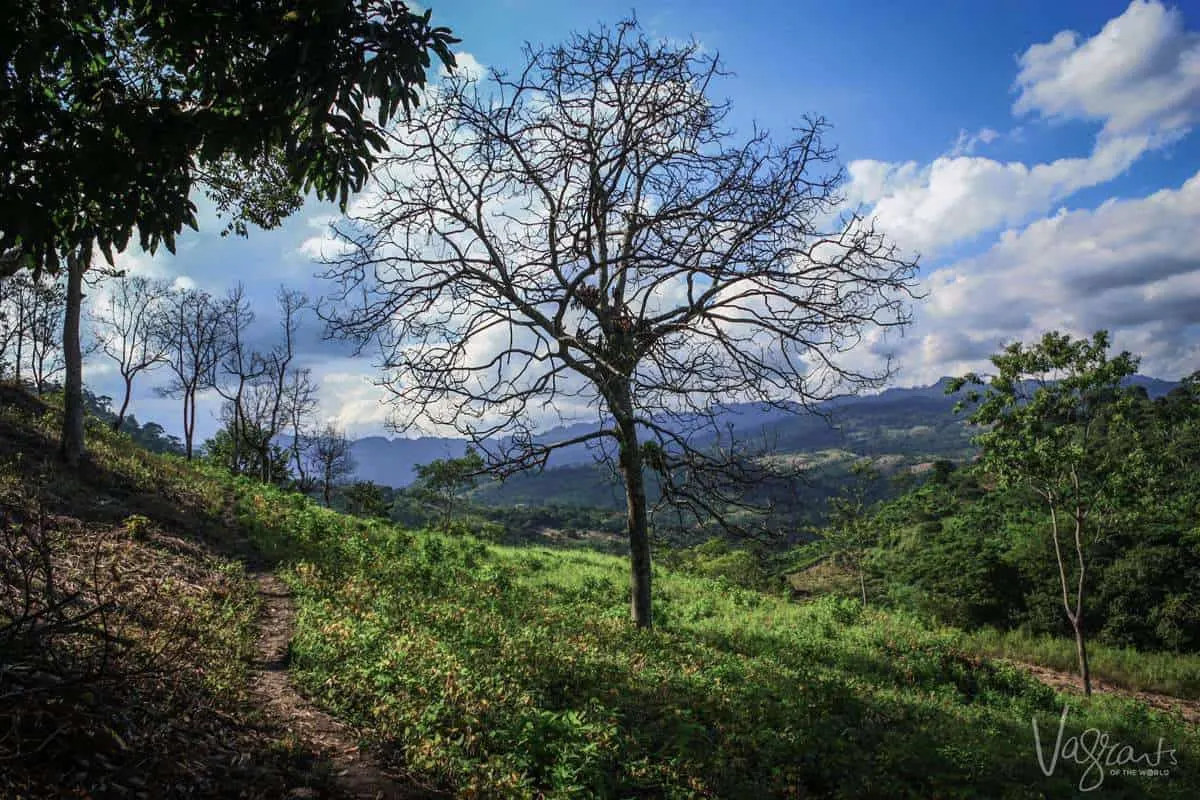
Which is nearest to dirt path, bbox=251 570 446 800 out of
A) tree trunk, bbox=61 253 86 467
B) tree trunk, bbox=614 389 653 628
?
tree trunk, bbox=614 389 653 628

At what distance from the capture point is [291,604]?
10.7m

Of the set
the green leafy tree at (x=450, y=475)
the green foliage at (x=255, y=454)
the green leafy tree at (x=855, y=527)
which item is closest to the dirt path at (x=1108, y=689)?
the green leafy tree at (x=450, y=475)

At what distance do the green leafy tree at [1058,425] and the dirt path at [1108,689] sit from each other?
1010mm

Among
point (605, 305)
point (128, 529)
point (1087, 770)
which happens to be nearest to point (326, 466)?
point (128, 529)

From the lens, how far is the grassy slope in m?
3.96

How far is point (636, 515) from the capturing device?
1191 cm

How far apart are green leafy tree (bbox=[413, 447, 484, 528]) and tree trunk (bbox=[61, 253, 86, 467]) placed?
902cm

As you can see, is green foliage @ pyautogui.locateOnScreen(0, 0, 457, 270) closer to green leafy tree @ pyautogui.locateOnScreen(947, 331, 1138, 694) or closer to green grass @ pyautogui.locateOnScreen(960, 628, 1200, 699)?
green leafy tree @ pyautogui.locateOnScreen(947, 331, 1138, 694)

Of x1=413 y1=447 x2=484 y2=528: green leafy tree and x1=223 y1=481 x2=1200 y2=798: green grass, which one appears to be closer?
Result: x1=223 y1=481 x2=1200 y2=798: green grass

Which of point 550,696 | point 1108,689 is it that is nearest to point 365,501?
point 550,696

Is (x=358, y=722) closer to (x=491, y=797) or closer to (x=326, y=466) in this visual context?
(x=491, y=797)

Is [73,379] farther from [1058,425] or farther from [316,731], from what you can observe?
[1058,425]

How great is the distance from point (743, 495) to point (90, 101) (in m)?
10.1

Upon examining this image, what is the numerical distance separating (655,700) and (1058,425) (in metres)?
15.8
